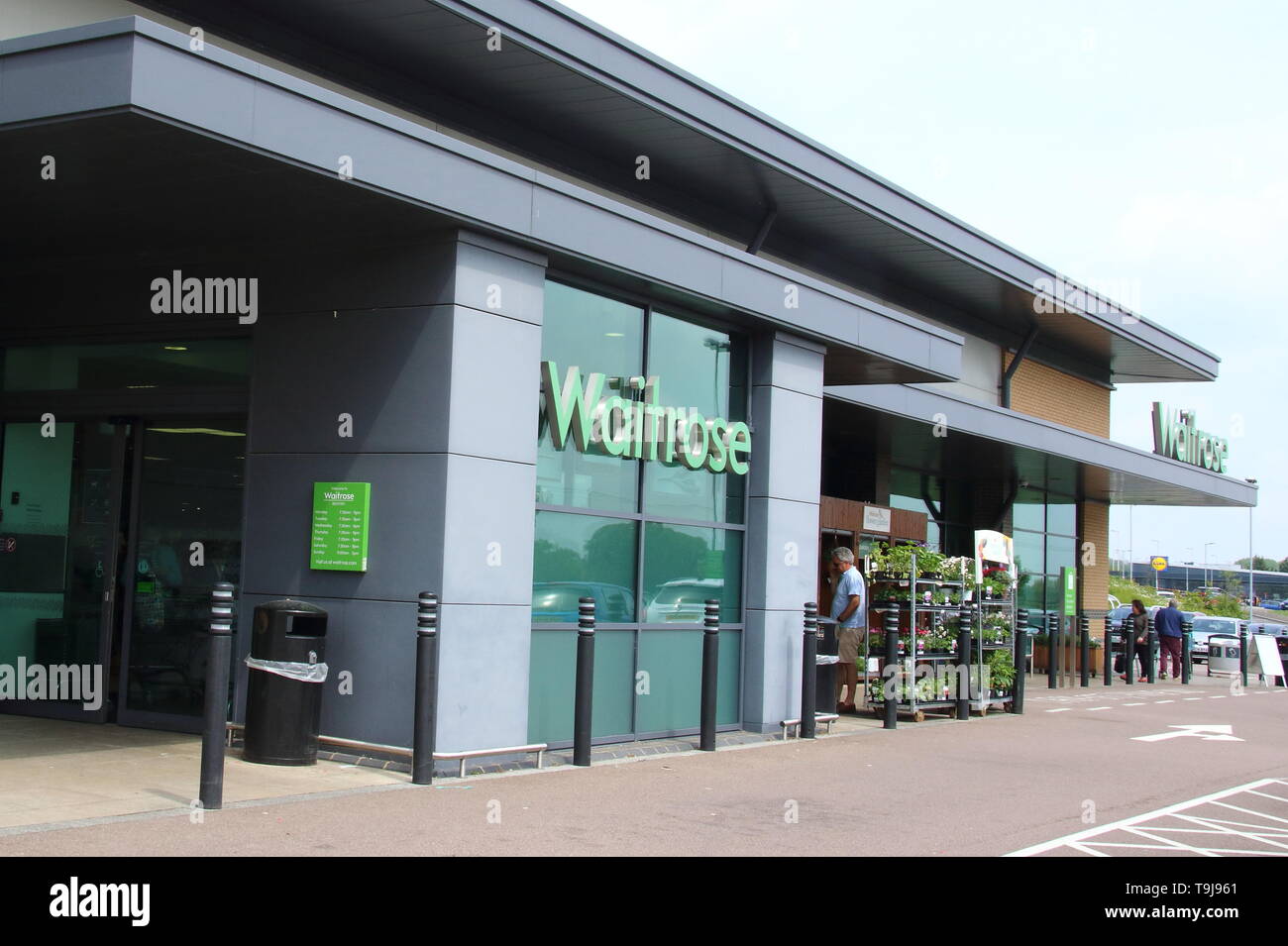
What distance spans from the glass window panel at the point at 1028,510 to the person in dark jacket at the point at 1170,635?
2917 mm

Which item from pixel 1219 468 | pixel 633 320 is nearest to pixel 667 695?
pixel 633 320

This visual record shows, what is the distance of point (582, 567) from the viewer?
11.1 metres

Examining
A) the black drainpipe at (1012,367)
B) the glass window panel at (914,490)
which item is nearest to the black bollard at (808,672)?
the glass window panel at (914,490)

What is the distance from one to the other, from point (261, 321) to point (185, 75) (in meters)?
3.15

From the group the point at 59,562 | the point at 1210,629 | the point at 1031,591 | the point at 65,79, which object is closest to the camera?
the point at 65,79

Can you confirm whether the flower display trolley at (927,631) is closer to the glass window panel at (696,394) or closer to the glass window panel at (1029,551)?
the glass window panel at (696,394)

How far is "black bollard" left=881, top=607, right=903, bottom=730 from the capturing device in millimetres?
13938

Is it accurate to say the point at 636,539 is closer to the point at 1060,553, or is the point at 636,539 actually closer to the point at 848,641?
the point at 848,641

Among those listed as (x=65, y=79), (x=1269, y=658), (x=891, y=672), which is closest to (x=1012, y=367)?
(x=1269, y=658)

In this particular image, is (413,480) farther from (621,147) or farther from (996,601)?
(996,601)

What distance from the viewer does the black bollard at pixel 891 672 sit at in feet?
45.7

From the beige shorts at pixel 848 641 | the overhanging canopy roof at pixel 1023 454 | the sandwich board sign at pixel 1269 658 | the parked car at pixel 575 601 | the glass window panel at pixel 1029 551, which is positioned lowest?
the sandwich board sign at pixel 1269 658

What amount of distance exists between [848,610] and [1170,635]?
1495 centimetres
